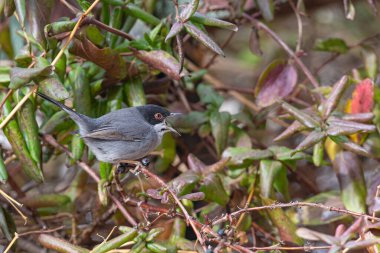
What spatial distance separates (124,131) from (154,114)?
0.15 metres

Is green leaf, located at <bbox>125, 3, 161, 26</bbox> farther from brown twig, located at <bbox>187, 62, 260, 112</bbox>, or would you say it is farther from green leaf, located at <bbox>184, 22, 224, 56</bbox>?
brown twig, located at <bbox>187, 62, 260, 112</bbox>

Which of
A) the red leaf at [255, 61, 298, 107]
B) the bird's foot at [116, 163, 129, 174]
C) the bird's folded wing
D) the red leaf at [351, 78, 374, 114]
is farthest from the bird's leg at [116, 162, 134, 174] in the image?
the red leaf at [351, 78, 374, 114]

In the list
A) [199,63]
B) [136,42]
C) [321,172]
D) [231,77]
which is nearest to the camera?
[136,42]

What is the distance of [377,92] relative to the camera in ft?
9.36

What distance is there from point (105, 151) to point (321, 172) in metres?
1.24

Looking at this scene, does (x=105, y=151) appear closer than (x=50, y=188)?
Yes

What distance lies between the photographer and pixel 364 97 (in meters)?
2.73

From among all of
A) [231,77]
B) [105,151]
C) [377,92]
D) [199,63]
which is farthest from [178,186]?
[231,77]

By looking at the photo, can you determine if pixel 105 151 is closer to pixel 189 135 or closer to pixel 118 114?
pixel 118 114

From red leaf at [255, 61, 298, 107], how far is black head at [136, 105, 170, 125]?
0.46m

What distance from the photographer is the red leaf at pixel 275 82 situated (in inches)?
117

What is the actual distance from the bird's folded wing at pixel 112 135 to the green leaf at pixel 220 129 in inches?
12.7

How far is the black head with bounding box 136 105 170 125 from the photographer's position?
9.24 ft

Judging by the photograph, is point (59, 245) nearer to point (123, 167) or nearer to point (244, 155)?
point (123, 167)
